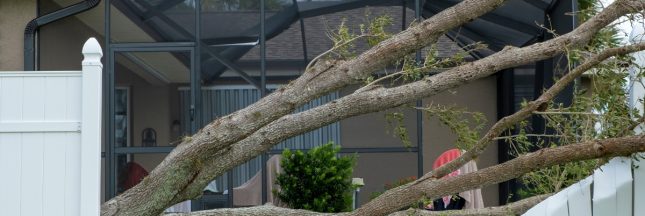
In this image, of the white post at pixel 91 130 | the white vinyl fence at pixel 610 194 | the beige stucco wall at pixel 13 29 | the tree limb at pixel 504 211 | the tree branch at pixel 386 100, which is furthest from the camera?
the beige stucco wall at pixel 13 29

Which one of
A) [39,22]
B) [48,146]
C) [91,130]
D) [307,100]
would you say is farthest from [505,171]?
[39,22]

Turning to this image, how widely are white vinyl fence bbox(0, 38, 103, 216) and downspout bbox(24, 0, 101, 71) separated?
552 cm

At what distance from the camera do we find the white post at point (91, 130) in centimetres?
434

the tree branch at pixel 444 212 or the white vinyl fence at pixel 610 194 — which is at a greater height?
the white vinyl fence at pixel 610 194

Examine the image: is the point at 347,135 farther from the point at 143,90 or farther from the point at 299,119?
the point at 299,119

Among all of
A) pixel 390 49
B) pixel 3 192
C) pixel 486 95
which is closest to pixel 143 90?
pixel 486 95

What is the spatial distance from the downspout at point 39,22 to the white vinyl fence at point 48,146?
552cm

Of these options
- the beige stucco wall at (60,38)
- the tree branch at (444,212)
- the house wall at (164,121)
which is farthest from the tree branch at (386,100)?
the beige stucco wall at (60,38)

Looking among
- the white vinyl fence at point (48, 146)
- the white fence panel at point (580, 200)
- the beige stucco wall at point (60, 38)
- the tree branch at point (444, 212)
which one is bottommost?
the tree branch at point (444, 212)

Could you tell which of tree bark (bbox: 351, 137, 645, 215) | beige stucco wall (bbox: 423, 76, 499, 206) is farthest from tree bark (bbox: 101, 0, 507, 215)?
beige stucco wall (bbox: 423, 76, 499, 206)

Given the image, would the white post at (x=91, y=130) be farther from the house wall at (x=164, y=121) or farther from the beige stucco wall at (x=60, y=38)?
the beige stucco wall at (x=60, y=38)

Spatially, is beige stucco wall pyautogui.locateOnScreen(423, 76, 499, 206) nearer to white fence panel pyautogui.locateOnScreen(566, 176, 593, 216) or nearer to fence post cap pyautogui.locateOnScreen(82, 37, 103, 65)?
fence post cap pyautogui.locateOnScreen(82, 37, 103, 65)

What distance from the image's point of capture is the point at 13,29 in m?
10.1

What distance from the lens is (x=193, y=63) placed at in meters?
9.70
